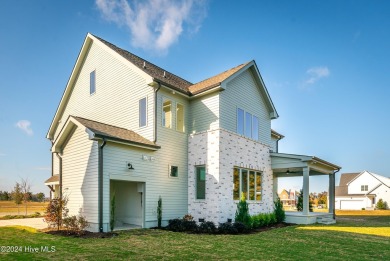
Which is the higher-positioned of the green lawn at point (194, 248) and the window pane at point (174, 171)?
the window pane at point (174, 171)

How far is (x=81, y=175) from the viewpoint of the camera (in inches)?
528

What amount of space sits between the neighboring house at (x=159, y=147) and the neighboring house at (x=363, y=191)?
130 ft

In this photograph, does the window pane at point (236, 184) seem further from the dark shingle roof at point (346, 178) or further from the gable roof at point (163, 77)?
the dark shingle roof at point (346, 178)

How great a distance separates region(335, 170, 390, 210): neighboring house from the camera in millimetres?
50531

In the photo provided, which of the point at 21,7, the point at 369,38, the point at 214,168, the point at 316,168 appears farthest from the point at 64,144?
the point at 369,38

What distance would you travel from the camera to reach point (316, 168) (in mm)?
19453

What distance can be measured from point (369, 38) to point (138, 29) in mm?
13378

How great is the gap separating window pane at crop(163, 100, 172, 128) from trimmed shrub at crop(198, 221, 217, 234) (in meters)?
5.43

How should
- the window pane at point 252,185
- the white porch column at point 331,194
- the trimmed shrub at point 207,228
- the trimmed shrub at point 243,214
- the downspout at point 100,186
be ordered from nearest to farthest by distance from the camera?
the downspout at point 100,186 → the trimmed shrub at point 207,228 → the trimmed shrub at point 243,214 → the window pane at point 252,185 → the white porch column at point 331,194

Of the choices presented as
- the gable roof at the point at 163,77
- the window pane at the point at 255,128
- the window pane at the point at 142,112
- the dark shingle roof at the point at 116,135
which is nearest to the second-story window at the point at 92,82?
the gable roof at the point at 163,77

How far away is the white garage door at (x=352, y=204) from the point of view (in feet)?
Answer: 171

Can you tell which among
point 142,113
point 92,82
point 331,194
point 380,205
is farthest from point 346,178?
point 92,82

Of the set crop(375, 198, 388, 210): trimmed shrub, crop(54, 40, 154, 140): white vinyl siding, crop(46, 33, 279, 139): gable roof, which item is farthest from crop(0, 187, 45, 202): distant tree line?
crop(375, 198, 388, 210): trimmed shrub

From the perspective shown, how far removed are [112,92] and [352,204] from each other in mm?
51627
